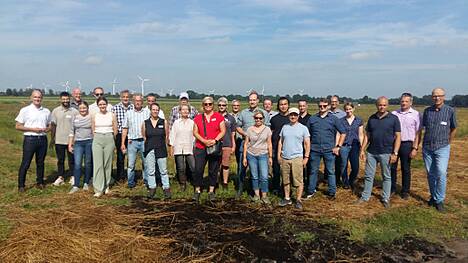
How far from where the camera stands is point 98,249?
197 inches

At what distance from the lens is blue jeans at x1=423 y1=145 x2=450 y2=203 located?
6.94 metres

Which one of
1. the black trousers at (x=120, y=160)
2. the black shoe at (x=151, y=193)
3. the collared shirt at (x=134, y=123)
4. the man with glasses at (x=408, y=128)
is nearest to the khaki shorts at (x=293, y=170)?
the man with glasses at (x=408, y=128)

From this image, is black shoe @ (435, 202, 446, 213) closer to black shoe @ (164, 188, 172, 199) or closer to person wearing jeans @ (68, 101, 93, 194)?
black shoe @ (164, 188, 172, 199)

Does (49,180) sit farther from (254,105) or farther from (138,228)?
(254,105)

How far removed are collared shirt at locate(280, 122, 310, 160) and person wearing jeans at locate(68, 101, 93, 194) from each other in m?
4.00

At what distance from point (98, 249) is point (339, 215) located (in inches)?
158

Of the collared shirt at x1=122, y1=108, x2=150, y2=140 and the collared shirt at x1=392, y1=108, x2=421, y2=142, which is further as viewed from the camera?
the collared shirt at x1=122, y1=108, x2=150, y2=140

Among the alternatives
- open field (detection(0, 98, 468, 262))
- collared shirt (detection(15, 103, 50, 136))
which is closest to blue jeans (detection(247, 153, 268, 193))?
open field (detection(0, 98, 468, 262))

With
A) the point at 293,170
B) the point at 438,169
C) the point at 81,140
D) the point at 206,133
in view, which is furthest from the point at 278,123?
the point at 81,140

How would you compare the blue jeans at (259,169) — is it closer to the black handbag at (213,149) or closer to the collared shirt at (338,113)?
the black handbag at (213,149)

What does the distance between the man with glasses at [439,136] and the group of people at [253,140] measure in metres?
0.02

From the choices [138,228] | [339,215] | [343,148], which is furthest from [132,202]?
[343,148]

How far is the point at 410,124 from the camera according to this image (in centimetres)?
738

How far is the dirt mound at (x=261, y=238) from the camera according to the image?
5074 millimetres
